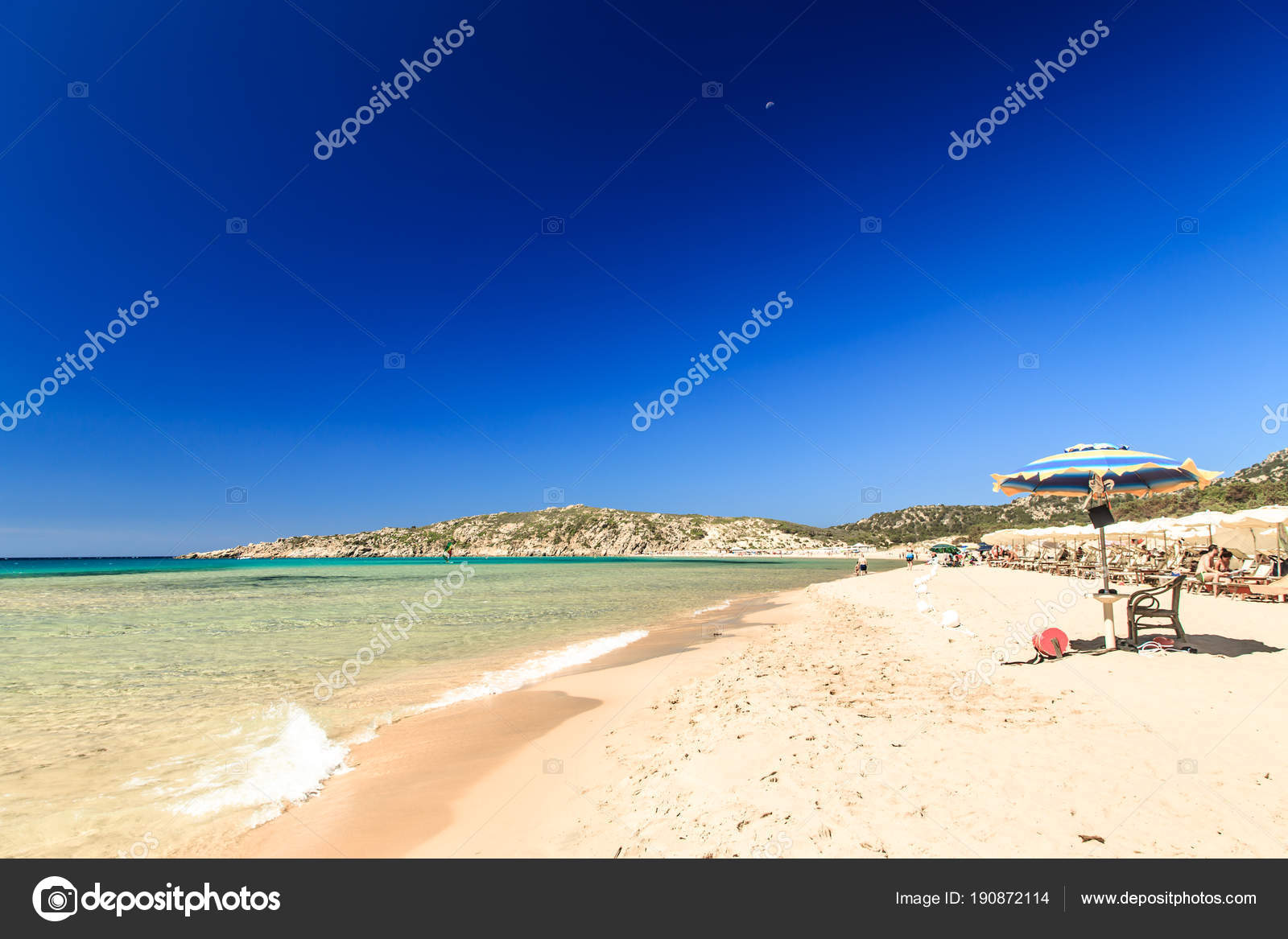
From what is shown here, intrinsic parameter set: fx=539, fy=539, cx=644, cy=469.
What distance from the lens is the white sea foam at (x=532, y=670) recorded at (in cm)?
880

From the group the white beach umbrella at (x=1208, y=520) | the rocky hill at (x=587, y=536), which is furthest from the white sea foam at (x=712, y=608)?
the rocky hill at (x=587, y=536)

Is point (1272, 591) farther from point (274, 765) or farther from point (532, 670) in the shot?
point (274, 765)

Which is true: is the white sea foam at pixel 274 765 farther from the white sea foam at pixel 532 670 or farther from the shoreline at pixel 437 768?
the shoreline at pixel 437 768

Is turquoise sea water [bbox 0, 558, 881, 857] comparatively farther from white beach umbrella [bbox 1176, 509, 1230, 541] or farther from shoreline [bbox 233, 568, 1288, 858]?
white beach umbrella [bbox 1176, 509, 1230, 541]

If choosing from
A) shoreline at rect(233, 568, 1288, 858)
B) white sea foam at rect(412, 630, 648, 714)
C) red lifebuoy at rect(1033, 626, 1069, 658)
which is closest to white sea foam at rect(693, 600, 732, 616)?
white sea foam at rect(412, 630, 648, 714)

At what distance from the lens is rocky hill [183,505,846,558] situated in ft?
458

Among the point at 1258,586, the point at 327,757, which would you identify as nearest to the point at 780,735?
the point at 327,757

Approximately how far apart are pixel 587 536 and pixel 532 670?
137 metres

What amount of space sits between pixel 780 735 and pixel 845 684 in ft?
8.32

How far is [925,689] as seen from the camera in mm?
6770

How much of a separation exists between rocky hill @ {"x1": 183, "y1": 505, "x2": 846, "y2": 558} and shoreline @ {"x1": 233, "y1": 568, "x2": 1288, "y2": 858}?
127124 mm

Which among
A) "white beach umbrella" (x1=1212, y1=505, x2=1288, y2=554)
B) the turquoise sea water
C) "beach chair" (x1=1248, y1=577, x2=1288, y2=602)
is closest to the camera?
the turquoise sea water
